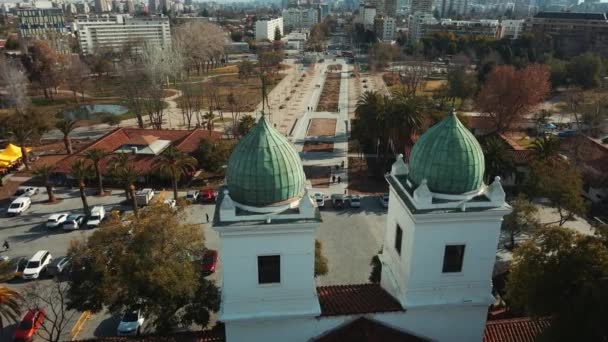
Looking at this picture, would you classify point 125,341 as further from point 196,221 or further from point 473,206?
point 196,221

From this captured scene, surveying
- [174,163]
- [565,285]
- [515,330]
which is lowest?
[174,163]

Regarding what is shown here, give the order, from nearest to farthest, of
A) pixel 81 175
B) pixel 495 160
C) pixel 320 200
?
pixel 81 175
pixel 495 160
pixel 320 200

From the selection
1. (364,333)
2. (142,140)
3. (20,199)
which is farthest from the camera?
(142,140)

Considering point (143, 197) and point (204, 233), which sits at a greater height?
point (143, 197)

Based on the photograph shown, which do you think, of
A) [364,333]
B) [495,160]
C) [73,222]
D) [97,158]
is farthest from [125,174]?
[495,160]

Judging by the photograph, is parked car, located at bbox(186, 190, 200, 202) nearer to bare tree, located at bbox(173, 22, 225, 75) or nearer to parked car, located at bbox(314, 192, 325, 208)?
parked car, located at bbox(314, 192, 325, 208)

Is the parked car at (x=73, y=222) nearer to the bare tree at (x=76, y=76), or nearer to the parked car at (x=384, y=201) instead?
the parked car at (x=384, y=201)

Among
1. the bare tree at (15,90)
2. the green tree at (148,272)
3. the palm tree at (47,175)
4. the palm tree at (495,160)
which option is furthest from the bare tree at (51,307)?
the bare tree at (15,90)

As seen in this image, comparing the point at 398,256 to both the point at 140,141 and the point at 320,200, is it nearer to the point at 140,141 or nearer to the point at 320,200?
the point at 320,200
